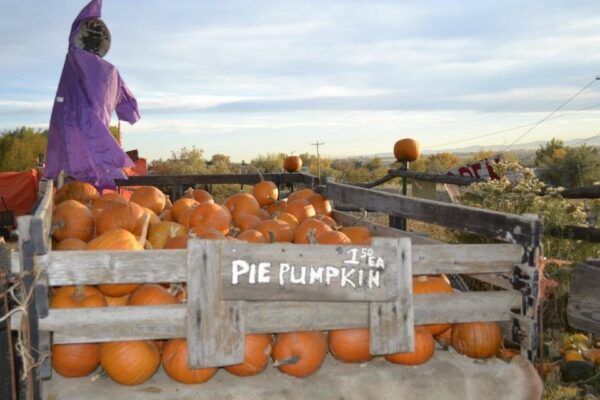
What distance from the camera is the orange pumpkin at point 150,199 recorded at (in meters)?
4.70

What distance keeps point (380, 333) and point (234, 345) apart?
0.76m

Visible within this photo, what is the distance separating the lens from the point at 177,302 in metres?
3.14

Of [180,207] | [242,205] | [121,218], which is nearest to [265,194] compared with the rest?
[242,205]

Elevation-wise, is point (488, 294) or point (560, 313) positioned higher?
point (488, 294)

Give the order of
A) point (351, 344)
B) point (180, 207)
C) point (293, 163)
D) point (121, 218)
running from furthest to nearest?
point (293, 163), point (180, 207), point (121, 218), point (351, 344)

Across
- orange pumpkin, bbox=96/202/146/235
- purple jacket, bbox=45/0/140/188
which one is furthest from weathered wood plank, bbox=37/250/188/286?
purple jacket, bbox=45/0/140/188

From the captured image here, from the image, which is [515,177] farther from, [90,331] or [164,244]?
[90,331]

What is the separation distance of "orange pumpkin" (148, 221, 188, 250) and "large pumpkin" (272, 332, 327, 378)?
127 centimetres

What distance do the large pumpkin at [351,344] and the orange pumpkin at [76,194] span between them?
8.60 ft

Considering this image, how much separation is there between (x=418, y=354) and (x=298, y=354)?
691 millimetres

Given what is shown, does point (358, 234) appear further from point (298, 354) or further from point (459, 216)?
point (298, 354)

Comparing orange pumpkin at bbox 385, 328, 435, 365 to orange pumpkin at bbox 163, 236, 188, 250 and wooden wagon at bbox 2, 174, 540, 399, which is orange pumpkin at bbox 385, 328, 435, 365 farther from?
orange pumpkin at bbox 163, 236, 188, 250

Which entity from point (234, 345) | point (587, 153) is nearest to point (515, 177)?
point (234, 345)

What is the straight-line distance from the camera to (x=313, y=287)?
2.86 meters
